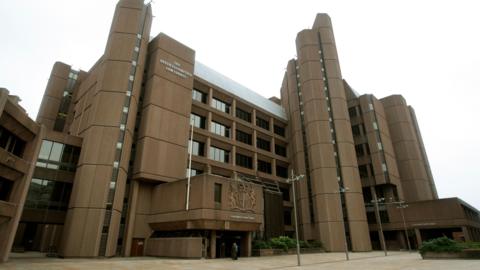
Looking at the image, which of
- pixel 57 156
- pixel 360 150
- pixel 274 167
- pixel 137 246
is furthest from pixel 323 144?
pixel 57 156

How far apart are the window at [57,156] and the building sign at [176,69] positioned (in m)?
15.8

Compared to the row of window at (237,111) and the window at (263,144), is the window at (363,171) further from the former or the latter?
the window at (263,144)

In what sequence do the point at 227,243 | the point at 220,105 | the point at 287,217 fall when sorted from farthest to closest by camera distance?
the point at 287,217, the point at 220,105, the point at 227,243

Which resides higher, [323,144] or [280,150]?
[280,150]

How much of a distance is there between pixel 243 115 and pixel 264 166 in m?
10.6

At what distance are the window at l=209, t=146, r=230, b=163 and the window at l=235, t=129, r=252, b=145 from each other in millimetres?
5428

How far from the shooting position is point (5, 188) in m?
23.7

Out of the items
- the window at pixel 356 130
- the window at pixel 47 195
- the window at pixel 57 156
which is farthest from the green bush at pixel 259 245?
the window at pixel 356 130

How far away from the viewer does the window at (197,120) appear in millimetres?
46688

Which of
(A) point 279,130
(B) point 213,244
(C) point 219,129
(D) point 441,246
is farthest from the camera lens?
(A) point 279,130

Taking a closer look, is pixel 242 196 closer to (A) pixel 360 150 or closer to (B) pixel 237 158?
(B) pixel 237 158

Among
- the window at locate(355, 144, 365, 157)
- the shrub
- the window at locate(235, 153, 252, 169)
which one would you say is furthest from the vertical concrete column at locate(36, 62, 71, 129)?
the window at locate(355, 144, 365, 157)

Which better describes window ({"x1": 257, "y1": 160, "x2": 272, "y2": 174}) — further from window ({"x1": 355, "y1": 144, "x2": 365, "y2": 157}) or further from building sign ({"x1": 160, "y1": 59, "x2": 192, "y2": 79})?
building sign ({"x1": 160, "y1": 59, "x2": 192, "y2": 79})

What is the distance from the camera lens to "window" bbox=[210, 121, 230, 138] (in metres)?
49.6
